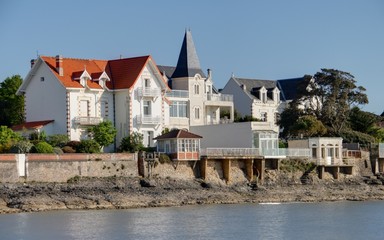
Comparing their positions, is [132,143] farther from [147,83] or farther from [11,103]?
[11,103]

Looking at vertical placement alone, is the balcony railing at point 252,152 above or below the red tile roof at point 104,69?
below

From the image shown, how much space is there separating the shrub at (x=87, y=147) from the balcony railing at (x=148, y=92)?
244 inches

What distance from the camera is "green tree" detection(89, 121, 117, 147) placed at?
61.8 m

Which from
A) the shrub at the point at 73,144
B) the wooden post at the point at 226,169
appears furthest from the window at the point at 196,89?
the shrub at the point at 73,144

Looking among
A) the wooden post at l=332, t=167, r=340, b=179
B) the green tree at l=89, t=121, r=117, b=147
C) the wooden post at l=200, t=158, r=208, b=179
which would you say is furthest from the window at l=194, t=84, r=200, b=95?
the green tree at l=89, t=121, r=117, b=147

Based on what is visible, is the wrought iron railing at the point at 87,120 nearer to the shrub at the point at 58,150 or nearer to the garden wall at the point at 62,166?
the shrub at the point at 58,150

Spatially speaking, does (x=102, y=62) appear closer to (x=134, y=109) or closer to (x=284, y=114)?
(x=134, y=109)

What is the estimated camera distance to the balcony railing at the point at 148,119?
64500mm

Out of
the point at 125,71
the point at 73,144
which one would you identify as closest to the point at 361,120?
the point at 125,71

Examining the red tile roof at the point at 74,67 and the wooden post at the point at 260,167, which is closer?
the red tile roof at the point at 74,67

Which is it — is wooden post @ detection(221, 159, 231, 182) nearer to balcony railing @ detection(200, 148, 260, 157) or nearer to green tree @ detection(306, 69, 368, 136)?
balcony railing @ detection(200, 148, 260, 157)

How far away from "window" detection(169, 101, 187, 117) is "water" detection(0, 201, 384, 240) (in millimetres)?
15311

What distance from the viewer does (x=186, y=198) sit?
57.5m

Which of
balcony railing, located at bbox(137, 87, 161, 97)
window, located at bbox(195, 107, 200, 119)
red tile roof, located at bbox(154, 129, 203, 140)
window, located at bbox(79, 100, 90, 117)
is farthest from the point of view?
window, located at bbox(195, 107, 200, 119)
